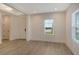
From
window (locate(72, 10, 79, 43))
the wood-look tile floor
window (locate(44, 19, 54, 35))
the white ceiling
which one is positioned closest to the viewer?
window (locate(72, 10, 79, 43))

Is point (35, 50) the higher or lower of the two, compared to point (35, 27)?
lower

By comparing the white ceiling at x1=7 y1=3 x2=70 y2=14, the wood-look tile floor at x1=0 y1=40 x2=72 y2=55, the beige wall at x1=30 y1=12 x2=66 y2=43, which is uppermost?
the white ceiling at x1=7 y1=3 x2=70 y2=14

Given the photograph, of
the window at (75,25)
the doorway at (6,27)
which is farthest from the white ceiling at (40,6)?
the doorway at (6,27)

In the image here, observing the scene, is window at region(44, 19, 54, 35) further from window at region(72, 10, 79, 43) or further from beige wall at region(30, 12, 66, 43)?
window at region(72, 10, 79, 43)

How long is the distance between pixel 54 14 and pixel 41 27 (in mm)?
1425

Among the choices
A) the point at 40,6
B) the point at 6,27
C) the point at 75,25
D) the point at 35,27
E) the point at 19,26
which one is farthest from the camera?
the point at 19,26

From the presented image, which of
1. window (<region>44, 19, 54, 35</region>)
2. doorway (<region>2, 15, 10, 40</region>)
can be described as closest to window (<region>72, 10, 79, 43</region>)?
window (<region>44, 19, 54, 35</region>)

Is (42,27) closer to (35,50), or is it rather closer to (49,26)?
(49,26)

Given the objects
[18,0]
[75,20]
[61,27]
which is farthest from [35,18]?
[18,0]

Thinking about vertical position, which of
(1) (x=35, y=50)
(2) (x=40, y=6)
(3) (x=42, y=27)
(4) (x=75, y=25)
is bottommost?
(1) (x=35, y=50)

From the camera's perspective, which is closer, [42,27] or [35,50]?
[35,50]

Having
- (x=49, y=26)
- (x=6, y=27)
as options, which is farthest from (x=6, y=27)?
(x=49, y=26)

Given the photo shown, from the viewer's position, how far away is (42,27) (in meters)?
9.27

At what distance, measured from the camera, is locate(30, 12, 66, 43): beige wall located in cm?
827
